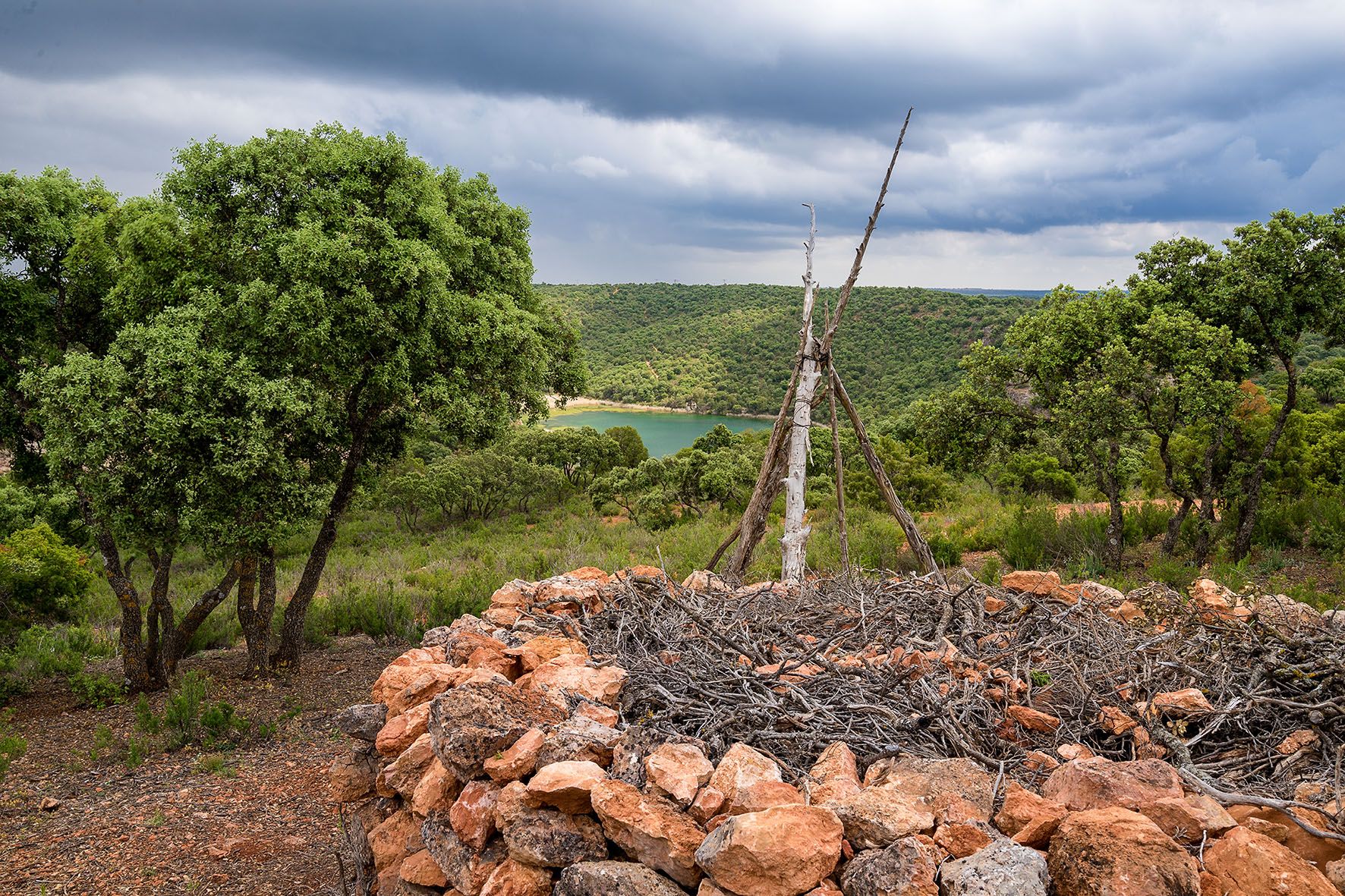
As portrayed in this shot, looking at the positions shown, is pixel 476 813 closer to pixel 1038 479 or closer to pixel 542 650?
pixel 542 650

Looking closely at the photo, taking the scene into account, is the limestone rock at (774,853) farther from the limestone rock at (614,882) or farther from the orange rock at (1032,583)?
the orange rock at (1032,583)

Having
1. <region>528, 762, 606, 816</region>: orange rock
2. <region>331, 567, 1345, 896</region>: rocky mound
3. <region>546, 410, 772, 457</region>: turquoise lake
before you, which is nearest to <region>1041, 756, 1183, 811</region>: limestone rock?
<region>331, 567, 1345, 896</region>: rocky mound

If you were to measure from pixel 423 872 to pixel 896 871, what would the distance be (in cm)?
224

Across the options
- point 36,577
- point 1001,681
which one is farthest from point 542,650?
point 36,577

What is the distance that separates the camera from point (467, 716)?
346 centimetres

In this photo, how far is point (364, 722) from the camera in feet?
13.9

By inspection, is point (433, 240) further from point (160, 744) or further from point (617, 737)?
point (617, 737)

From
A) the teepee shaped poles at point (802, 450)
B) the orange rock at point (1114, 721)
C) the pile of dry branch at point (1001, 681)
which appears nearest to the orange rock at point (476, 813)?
the pile of dry branch at point (1001, 681)

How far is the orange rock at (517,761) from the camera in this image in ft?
10.9

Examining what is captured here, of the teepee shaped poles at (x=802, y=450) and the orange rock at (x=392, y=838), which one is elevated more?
the teepee shaped poles at (x=802, y=450)

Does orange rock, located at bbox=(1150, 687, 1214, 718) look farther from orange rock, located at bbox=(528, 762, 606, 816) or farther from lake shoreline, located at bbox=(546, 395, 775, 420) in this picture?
lake shoreline, located at bbox=(546, 395, 775, 420)

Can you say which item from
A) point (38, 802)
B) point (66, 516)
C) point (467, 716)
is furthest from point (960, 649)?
point (66, 516)

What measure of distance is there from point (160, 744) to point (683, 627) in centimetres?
552

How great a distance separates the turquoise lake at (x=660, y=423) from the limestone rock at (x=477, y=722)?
5368cm
